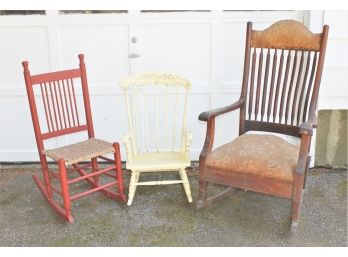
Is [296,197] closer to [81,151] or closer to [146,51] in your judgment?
[81,151]

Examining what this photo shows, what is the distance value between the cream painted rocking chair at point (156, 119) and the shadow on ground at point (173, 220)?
178 mm

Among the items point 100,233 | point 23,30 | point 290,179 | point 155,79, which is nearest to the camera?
point 290,179

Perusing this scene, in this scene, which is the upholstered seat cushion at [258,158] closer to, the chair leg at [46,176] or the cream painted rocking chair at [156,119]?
the cream painted rocking chair at [156,119]

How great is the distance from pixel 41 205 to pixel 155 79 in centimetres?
123

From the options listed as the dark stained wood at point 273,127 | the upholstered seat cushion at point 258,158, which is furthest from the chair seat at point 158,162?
the dark stained wood at point 273,127

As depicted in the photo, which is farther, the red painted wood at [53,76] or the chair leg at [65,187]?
the red painted wood at [53,76]

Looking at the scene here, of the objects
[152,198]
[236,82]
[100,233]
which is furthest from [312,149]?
[100,233]

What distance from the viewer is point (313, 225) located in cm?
294

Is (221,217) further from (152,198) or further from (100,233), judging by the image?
(100,233)

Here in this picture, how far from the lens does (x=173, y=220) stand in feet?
9.87

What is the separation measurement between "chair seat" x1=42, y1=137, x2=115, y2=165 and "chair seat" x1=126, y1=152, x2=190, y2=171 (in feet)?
0.64

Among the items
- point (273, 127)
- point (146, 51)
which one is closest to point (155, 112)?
point (146, 51)

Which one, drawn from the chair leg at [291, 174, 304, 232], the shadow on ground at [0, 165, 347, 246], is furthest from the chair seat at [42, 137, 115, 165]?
the chair leg at [291, 174, 304, 232]

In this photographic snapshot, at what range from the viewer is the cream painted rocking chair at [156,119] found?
10.3ft
